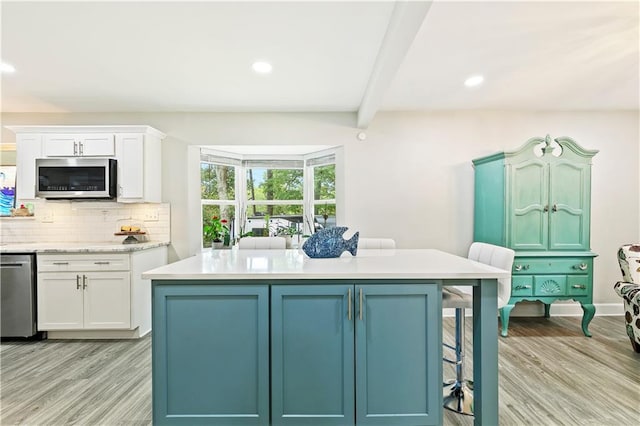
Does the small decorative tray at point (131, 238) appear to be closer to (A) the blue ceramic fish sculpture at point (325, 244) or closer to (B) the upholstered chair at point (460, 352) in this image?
(A) the blue ceramic fish sculpture at point (325, 244)

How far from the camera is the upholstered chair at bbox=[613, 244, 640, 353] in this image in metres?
2.90

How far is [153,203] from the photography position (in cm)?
400

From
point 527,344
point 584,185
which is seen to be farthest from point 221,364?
point 584,185

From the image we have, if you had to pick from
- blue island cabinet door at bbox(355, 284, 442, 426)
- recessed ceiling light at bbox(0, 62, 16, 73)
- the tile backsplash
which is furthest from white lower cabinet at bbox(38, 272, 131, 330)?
blue island cabinet door at bbox(355, 284, 442, 426)

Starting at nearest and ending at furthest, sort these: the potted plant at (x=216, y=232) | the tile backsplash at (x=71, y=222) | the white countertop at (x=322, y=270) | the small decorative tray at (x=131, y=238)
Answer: the white countertop at (x=322, y=270) → the small decorative tray at (x=131, y=238) → the tile backsplash at (x=71, y=222) → the potted plant at (x=216, y=232)

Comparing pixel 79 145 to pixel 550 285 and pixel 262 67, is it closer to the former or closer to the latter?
pixel 262 67

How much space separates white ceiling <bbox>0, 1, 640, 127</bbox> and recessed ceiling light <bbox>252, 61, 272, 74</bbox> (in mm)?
80

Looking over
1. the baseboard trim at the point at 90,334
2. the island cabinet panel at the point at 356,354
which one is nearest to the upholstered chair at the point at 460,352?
the island cabinet panel at the point at 356,354

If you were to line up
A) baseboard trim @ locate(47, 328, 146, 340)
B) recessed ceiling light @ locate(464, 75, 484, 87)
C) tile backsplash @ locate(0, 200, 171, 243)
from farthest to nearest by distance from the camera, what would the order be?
1. tile backsplash @ locate(0, 200, 171, 243)
2. baseboard trim @ locate(47, 328, 146, 340)
3. recessed ceiling light @ locate(464, 75, 484, 87)

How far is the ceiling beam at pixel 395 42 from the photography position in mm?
1835

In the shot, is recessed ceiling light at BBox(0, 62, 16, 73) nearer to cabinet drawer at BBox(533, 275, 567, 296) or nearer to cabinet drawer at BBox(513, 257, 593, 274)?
cabinet drawer at BBox(513, 257, 593, 274)

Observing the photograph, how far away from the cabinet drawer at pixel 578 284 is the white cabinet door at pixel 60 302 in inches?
188

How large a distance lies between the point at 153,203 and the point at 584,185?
462cm

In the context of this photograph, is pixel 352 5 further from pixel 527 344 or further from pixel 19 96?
pixel 19 96
